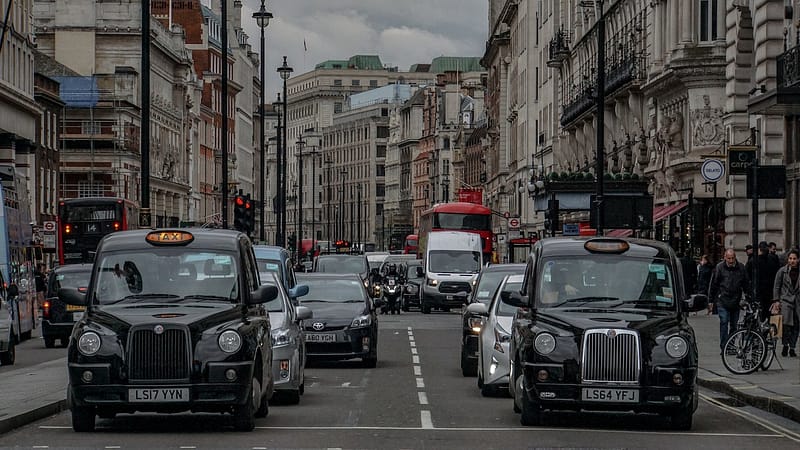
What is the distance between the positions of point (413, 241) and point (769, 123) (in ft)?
320

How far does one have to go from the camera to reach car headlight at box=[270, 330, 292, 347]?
19.6 meters

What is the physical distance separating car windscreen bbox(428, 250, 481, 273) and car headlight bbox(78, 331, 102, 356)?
44.7m

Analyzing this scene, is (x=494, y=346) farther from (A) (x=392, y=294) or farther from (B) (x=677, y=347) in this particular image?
(A) (x=392, y=294)

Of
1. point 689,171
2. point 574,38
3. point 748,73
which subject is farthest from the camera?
point 574,38

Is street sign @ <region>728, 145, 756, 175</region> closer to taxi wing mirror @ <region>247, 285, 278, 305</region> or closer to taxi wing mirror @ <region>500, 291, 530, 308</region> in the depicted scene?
taxi wing mirror @ <region>500, 291, 530, 308</region>

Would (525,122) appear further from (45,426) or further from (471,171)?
(45,426)

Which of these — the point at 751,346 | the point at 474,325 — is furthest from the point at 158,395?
the point at 751,346

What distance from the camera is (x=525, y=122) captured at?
109 m

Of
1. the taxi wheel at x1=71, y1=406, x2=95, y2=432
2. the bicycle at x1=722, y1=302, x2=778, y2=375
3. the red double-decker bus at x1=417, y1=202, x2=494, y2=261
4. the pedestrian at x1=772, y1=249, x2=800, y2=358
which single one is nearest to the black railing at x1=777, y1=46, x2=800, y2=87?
the pedestrian at x1=772, y1=249, x2=800, y2=358

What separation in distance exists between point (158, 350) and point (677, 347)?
15.9 ft

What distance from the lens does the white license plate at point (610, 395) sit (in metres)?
16.5

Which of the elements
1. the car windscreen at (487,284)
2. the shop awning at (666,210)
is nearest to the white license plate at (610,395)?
the car windscreen at (487,284)

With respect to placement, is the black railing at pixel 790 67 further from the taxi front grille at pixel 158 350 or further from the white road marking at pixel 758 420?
the taxi front grille at pixel 158 350

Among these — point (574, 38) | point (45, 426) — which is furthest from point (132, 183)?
point (45, 426)
